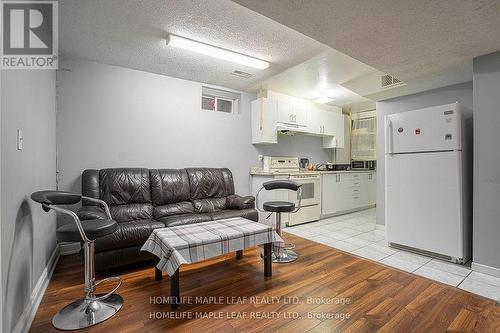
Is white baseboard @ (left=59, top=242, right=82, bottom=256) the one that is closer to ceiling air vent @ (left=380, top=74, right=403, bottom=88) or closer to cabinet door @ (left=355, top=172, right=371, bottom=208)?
ceiling air vent @ (left=380, top=74, right=403, bottom=88)

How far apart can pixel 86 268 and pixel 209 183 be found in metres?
2.01

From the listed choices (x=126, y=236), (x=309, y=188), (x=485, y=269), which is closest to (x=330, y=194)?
(x=309, y=188)

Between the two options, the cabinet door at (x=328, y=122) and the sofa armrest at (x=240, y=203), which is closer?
the sofa armrest at (x=240, y=203)

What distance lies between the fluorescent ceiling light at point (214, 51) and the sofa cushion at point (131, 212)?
2.00 meters

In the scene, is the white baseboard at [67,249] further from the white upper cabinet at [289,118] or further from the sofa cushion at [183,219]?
the white upper cabinet at [289,118]

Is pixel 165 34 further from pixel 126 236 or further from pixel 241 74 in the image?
pixel 126 236

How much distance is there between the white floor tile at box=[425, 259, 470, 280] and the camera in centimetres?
229

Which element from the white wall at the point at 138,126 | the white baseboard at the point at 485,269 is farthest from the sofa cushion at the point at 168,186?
the white baseboard at the point at 485,269

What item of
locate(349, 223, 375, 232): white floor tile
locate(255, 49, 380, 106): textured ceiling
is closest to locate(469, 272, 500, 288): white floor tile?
locate(349, 223, 375, 232): white floor tile

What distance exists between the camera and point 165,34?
2375mm

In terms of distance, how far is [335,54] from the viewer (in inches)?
110

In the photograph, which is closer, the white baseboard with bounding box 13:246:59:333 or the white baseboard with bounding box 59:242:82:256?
the white baseboard with bounding box 13:246:59:333

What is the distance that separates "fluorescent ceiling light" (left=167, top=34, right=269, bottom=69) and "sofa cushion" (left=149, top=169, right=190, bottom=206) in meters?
1.68

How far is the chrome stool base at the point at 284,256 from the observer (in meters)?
2.59
